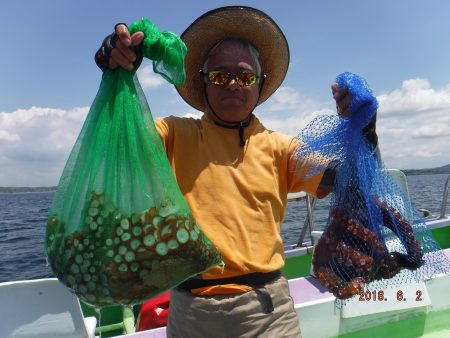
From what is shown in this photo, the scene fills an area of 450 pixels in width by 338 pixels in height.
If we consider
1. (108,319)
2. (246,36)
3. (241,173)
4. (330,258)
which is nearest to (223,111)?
(241,173)

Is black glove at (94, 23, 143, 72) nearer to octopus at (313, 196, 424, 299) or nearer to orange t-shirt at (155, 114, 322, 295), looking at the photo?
orange t-shirt at (155, 114, 322, 295)

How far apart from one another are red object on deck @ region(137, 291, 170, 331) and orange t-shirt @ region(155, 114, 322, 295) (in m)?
1.82

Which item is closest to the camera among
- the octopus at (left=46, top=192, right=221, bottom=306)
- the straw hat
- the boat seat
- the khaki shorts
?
the octopus at (left=46, top=192, right=221, bottom=306)

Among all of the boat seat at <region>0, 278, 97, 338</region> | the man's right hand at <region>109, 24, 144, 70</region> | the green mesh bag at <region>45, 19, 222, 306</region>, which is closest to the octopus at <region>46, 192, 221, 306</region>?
the green mesh bag at <region>45, 19, 222, 306</region>

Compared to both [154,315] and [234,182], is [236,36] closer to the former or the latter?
[234,182]

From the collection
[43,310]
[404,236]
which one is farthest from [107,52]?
[43,310]

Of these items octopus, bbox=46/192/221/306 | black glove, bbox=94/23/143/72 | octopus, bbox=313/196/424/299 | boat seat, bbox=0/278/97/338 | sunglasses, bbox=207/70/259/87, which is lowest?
boat seat, bbox=0/278/97/338

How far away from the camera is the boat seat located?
2777mm

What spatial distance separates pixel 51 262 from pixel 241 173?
3.07ft

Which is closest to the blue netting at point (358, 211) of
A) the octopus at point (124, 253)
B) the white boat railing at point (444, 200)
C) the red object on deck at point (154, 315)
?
the octopus at point (124, 253)

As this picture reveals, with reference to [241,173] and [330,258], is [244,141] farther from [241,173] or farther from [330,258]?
[330,258]

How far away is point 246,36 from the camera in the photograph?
2.43 metres

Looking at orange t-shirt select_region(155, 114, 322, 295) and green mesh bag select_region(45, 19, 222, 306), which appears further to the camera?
orange t-shirt select_region(155, 114, 322, 295)

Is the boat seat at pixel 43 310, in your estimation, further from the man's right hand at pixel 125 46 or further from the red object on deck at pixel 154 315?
the man's right hand at pixel 125 46
